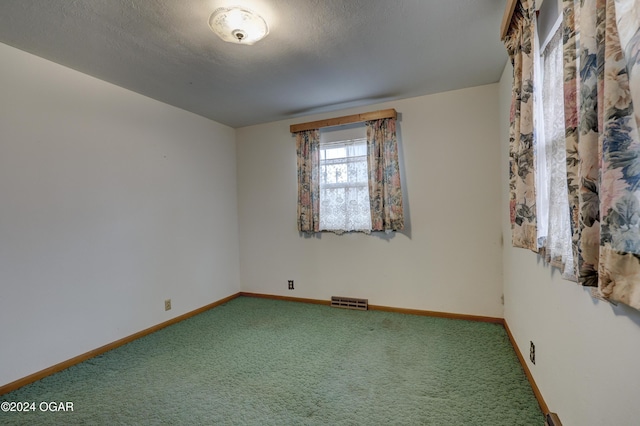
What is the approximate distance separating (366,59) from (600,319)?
2.22m

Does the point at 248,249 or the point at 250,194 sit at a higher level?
the point at 250,194

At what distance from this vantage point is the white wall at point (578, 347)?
0.84m

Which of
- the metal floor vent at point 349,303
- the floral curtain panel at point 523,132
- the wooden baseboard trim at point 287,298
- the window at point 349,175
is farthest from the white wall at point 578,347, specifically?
the wooden baseboard trim at point 287,298

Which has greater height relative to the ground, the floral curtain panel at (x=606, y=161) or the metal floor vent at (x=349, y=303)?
the floral curtain panel at (x=606, y=161)

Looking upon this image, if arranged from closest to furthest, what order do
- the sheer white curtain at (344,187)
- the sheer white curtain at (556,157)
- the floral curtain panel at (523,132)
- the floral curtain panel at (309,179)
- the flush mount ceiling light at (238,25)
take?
the sheer white curtain at (556,157) → the floral curtain panel at (523,132) → the flush mount ceiling light at (238,25) → the sheer white curtain at (344,187) → the floral curtain panel at (309,179)

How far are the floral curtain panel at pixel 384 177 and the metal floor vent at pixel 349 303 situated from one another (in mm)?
917

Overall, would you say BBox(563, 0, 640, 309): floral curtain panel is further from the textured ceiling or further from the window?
the window

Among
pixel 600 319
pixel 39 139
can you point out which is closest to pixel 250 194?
pixel 39 139

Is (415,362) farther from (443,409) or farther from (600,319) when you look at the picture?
(600,319)

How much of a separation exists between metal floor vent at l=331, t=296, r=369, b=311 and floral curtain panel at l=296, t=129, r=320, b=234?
0.92m

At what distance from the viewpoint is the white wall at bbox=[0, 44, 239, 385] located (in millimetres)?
2051

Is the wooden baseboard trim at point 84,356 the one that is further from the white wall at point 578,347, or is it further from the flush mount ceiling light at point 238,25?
the white wall at point 578,347

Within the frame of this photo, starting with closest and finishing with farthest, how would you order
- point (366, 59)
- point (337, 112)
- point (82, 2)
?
1. point (82, 2)
2. point (366, 59)
3. point (337, 112)

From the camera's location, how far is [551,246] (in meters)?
1.31
